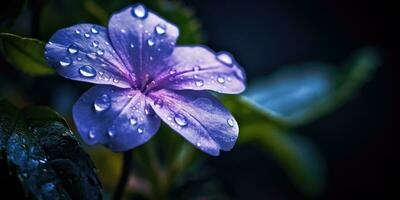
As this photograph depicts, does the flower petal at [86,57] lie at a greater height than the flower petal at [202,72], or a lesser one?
lesser

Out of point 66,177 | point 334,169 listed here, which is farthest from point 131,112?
point 334,169

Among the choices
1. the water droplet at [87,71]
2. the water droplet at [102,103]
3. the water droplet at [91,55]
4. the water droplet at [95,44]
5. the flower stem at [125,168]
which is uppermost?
the water droplet at [95,44]

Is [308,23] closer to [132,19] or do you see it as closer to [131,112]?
[132,19]

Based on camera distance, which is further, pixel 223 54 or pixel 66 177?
pixel 223 54

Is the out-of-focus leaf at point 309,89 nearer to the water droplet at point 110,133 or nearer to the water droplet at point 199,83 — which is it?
the water droplet at point 199,83

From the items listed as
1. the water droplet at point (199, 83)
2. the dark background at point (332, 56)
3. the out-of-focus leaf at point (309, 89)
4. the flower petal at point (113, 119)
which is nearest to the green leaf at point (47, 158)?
the flower petal at point (113, 119)

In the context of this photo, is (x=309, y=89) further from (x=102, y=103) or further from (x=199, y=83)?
(x=102, y=103)

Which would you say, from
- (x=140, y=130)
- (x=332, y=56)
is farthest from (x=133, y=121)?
(x=332, y=56)

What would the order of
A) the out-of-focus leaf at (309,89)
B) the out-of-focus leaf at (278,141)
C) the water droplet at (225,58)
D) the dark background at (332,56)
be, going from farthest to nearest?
the dark background at (332,56)
the out-of-focus leaf at (309,89)
the out-of-focus leaf at (278,141)
the water droplet at (225,58)
